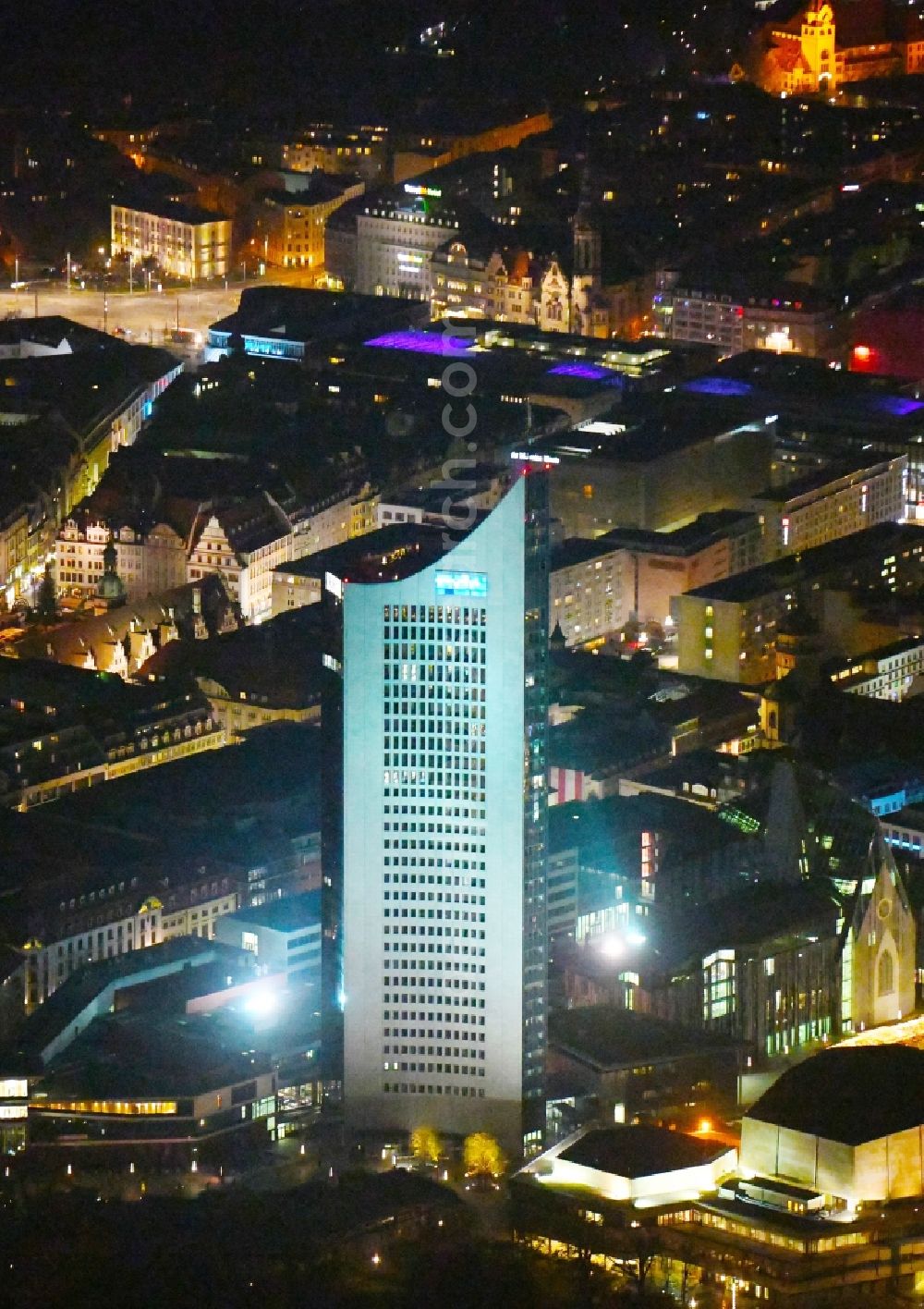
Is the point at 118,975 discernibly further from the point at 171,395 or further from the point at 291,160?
the point at 291,160

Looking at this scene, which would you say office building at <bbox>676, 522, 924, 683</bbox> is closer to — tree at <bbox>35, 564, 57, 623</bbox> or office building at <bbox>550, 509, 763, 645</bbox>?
office building at <bbox>550, 509, 763, 645</bbox>

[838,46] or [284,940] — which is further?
[838,46]

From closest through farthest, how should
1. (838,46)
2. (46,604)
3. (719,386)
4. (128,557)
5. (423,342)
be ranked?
1. (46,604)
2. (128,557)
3. (719,386)
4. (423,342)
5. (838,46)

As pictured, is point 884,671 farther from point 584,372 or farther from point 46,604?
point 584,372

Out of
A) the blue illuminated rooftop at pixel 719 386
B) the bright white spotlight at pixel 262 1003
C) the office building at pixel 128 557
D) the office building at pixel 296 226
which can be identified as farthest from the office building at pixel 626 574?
the office building at pixel 296 226

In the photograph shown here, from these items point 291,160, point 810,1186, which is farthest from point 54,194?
point 810,1186

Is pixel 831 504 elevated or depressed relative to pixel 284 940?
elevated

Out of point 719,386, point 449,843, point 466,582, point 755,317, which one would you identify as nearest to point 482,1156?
point 449,843

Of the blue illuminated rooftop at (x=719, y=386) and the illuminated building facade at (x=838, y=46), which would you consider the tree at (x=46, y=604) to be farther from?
the illuminated building facade at (x=838, y=46)
